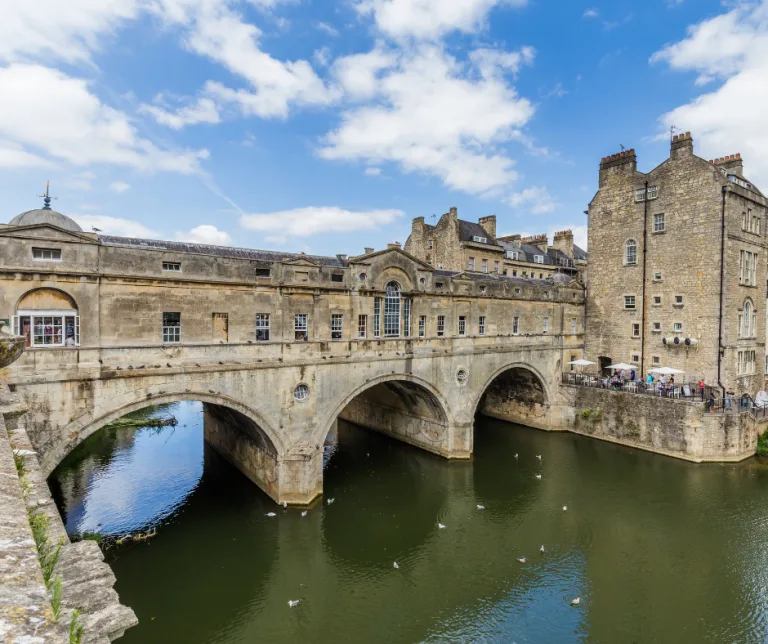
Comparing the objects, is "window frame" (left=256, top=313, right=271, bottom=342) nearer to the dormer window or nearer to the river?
the dormer window

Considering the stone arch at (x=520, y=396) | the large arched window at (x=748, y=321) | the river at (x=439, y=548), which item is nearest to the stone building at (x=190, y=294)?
the river at (x=439, y=548)

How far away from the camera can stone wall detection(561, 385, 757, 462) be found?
77.1ft

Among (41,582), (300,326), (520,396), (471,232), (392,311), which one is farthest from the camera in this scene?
(471,232)

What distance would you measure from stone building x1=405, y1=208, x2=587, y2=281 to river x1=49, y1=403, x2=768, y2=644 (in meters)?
19.8

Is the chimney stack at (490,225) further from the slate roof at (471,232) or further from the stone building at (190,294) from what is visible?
the stone building at (190,294)

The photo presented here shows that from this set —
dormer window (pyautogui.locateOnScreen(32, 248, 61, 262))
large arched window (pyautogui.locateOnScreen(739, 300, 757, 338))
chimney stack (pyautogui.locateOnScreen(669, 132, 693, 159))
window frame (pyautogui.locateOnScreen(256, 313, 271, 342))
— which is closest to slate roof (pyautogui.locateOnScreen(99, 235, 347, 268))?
window frame (pyautogui.locateOnScreen(256, 313, 271, 342))

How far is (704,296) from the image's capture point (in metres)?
26.5

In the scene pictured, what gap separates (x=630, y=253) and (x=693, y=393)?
375 inches

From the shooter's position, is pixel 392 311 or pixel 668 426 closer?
pixel 392 311

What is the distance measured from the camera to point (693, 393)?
25469 millimetres

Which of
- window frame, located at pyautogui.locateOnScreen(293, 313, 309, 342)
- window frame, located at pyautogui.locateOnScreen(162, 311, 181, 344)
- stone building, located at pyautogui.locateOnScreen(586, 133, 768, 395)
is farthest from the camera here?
stone building, located at pyautogui.locateOnScreen(586, 133, 768, 395)

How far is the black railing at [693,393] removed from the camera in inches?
953

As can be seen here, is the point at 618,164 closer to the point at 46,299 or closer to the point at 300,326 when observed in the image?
the point at 300,326

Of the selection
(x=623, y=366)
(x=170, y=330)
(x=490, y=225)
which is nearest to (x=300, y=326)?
(x=170, y=330)
